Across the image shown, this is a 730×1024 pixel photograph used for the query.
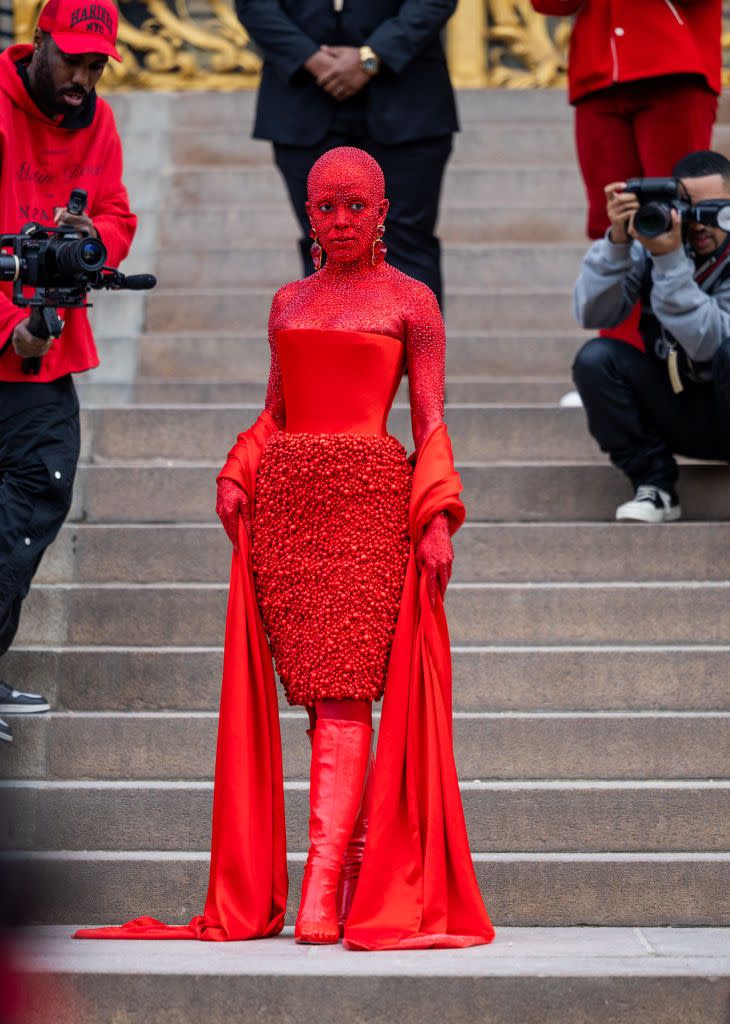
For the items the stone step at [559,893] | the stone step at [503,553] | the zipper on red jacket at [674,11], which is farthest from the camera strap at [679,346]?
the stone step at [559,893]

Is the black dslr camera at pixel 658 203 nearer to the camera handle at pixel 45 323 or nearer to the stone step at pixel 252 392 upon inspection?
the stone step at pixel 252 392

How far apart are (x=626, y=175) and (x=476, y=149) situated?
288 cm

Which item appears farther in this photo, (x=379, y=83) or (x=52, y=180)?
(x=379, y=83)

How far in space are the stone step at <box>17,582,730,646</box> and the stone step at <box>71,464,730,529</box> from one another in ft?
1.83

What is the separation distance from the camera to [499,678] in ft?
17.7

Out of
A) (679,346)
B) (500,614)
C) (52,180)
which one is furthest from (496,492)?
(52,180)

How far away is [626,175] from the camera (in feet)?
21.8

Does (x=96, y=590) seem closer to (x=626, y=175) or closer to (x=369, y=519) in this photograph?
(x=369, y=519)

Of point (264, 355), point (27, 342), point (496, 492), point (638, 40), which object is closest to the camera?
point (27, 342)

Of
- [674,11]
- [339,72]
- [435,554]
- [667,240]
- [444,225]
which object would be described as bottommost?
[435,554]

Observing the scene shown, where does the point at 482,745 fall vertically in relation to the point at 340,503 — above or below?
below

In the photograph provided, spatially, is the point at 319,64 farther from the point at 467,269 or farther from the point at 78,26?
the point at 467,269

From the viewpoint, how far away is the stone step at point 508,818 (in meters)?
4.89

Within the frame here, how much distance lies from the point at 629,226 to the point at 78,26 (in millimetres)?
2043
